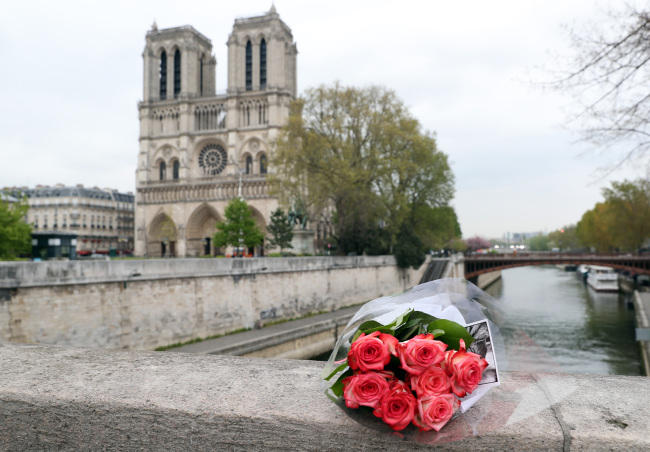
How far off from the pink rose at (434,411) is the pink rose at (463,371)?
0.04m

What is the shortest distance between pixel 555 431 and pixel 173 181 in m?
55.3

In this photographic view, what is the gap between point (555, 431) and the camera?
4.45 feet

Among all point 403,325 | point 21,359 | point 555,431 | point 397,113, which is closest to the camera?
point 555,431

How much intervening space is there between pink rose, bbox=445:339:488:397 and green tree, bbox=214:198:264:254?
4006 cm

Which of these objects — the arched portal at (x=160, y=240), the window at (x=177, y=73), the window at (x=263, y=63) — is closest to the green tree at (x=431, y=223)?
the window at (x=263, y=63)

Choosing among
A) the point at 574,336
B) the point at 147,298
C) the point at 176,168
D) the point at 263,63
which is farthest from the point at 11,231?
the point at 263,63

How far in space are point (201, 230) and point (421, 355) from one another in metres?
54.4

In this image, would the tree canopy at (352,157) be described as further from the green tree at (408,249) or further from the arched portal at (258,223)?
the arched portal at (258,223)

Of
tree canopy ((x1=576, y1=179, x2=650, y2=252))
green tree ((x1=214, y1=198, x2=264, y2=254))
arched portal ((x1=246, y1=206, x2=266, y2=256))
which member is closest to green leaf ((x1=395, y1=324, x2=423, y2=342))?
green tree ((x1=214, y1=198, x2=264, y2=254))

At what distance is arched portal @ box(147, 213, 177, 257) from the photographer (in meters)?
53.0

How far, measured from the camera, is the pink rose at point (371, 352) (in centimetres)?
138

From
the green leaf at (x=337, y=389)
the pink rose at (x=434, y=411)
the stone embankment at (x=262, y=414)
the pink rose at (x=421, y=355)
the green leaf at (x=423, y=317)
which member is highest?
the green leaf at (x=423, y=317)

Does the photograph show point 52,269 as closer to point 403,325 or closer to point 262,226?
point 403,325

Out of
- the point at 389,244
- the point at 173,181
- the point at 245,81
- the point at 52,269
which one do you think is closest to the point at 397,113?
the point at 389,244
